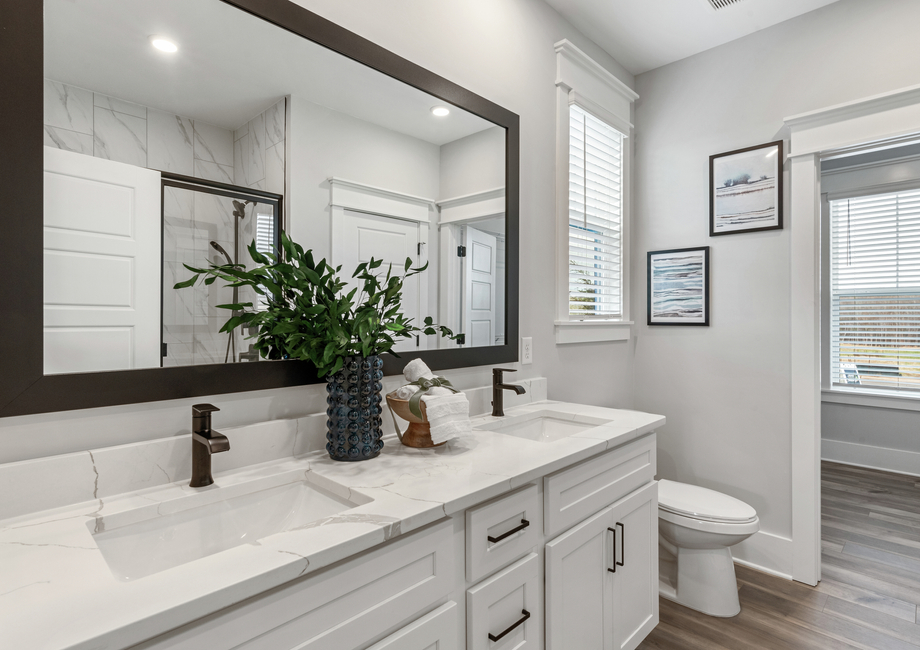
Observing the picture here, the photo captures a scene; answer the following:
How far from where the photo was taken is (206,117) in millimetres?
1110

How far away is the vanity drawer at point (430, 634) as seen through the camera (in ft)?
2.81

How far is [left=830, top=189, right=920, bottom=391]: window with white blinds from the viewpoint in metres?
3.72

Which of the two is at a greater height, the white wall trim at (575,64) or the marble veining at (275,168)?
the white wall trim at (575,64)

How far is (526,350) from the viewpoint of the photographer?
2.04 metres

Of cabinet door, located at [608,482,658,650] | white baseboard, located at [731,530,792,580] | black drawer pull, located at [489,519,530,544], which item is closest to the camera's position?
black drawer pull, located at [489,519,530,544]

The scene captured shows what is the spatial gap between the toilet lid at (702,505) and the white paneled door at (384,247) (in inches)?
52.4

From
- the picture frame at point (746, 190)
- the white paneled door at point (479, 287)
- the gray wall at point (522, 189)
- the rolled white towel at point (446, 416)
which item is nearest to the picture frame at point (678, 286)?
the picture frame at point (746, 190)

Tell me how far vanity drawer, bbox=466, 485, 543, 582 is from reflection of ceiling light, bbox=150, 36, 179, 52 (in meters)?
1.18

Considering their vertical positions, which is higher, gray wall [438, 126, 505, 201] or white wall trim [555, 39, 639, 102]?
white wall trim [555, 39, 639, 102]

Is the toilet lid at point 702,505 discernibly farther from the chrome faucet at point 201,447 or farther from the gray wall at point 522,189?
the chrome faucet at point 201,447

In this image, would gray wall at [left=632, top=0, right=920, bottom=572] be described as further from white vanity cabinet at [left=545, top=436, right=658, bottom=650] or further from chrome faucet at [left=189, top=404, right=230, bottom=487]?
chrome faucet at [left=189, top=404, right=230, bottom=487]

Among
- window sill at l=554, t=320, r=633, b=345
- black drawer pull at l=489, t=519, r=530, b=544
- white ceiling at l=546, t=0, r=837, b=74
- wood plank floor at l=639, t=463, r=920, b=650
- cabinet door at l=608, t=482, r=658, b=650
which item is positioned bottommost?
wood plank floor at l=639, t=463, r=920, b=650

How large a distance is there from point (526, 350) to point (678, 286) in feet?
3.71

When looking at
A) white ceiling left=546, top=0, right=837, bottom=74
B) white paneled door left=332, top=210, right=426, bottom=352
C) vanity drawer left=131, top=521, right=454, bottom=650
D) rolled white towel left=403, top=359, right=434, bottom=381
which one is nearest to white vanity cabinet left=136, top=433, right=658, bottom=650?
vanity drawer left=131, top=521, right=454, bottom=650
